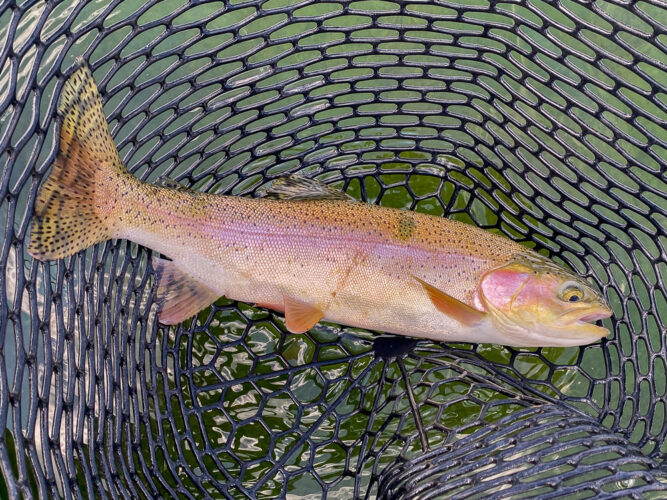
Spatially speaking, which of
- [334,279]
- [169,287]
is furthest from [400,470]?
[169,287]

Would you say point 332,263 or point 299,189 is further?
point 299,189

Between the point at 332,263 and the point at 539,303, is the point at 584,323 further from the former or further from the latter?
the point at 332,263

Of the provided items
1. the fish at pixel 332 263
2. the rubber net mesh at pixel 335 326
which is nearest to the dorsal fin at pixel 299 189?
the fish at pixel 332 263

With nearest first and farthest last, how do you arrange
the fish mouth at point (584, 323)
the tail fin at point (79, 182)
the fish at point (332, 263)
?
1. the tail fin at point (79, 182)
2. the fish at point (332, 263)
3. the fish mouth at point (584, 323)

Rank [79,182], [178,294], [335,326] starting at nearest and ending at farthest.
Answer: [79,182] → [178,294] → [335,326]

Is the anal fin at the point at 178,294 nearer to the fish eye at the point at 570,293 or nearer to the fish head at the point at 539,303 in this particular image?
the fish head at the point at 539,303

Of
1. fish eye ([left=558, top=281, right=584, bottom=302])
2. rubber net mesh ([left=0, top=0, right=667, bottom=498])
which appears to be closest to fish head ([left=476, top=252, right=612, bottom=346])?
fish eye ([left=558, top=281, right=584, bottom=302])

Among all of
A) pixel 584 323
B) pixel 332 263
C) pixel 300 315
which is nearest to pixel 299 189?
pixel 332 263

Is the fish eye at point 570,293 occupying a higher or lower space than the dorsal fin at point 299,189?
lower
